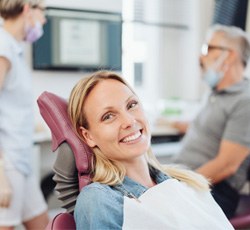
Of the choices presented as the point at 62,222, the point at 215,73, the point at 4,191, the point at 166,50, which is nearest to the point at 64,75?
the point at 166,50

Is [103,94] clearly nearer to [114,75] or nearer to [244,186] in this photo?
[114,75]

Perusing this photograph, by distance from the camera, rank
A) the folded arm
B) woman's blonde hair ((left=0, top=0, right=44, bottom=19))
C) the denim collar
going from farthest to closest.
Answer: the folded arm < woman's blonde hair ((left=0, top=0, right=44, bottom=19)) < the denim collar

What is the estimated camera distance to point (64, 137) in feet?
3.52

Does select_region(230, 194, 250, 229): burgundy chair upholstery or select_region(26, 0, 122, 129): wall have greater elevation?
select_region(26, 0, 122, 129): wall

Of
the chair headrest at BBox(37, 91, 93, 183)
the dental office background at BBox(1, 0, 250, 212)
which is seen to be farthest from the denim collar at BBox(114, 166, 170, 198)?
the dental office background at BBox(1, 0, 250, 212)

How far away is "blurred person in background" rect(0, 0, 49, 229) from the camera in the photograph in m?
1.41

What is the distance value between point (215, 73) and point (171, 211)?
1.11 meters

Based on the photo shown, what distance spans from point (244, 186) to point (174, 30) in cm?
174

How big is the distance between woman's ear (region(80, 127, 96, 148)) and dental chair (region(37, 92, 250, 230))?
0.02 meters

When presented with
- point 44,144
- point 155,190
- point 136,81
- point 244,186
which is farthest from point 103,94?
point 136,81

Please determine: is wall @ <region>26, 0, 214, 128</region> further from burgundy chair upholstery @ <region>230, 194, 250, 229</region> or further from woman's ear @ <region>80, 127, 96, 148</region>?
woman's ear @ <region>80, 127, 96, 148</region>

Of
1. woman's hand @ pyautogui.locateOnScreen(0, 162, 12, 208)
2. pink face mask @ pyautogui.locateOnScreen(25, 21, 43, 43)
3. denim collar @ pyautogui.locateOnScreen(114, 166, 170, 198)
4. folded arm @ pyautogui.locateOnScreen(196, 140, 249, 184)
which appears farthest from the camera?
folded arm @ pyautogui.locateOnScreen(196, 140, 249, 184)

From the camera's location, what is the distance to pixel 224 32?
1904mm

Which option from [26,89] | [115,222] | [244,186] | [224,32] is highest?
[224,32]
